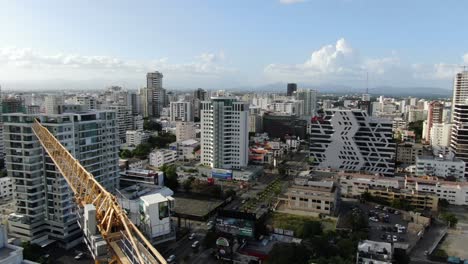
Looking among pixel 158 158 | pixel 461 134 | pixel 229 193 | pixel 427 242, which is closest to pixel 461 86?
pixel 461 134

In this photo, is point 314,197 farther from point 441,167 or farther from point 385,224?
point 441,167

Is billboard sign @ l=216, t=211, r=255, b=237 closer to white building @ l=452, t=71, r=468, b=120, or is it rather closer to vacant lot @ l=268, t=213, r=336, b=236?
vacant lot @ l=268, t=213, r=336, b=236

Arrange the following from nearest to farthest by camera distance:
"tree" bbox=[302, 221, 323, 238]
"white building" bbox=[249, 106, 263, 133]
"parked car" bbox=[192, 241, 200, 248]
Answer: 1. "parked car" bbox=[192, 241, 200, 248]
2. "tree" bbox=[302, 221, 323, 238]
3. "white building" bbox=[249, 106, 263, 133]

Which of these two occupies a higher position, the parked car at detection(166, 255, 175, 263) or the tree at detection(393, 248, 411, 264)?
the tree at detection(393, 248, 411, 264)

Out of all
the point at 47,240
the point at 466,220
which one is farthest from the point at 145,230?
the point at 466,220

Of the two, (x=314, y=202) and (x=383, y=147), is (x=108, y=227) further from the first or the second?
(x=383, y=147)

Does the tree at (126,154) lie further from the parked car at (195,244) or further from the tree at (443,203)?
the tree at (443,203)

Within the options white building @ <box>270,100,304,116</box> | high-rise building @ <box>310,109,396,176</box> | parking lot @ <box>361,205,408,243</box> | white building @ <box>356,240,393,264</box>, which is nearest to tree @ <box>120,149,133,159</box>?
high-rise building @ <box>310,109,396,176</box>
